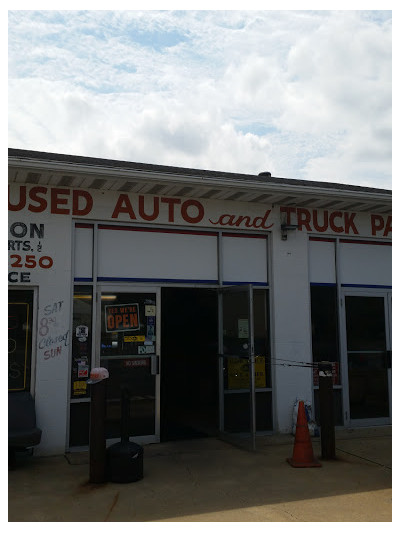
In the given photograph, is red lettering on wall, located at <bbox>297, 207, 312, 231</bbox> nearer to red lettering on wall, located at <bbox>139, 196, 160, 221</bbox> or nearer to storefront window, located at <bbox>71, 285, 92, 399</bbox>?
red lettering on wall, located at <bbox>139, 196, 160, 221</bbox>

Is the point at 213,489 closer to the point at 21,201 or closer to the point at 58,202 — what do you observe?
the point at 58,202

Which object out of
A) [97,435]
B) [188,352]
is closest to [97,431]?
[97,435]

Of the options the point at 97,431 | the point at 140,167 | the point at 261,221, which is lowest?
the point at 97,431

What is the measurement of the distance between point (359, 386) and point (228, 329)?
109 inches

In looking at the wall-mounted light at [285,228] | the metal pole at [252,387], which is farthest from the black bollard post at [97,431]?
the wall-mounted light at [285,228]

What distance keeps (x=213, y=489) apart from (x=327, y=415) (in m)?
2.28

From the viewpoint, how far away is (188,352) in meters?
12.9

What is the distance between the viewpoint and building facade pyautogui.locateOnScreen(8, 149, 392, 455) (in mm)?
7352

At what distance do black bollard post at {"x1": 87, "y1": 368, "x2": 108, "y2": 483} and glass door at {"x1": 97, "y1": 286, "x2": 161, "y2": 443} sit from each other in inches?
62.3

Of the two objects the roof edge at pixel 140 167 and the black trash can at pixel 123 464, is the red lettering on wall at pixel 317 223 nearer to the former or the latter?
the roof edge at pixel 140 167

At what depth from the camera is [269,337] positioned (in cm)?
876

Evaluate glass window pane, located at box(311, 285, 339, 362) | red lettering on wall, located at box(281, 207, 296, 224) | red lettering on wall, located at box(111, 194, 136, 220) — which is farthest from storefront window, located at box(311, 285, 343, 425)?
red lettering on wall, located at box(111, 194, 136, 220)

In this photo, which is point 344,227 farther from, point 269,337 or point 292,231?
point 269,337

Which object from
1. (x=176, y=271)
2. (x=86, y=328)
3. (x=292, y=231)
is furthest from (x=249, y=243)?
(x=86, y=328)
